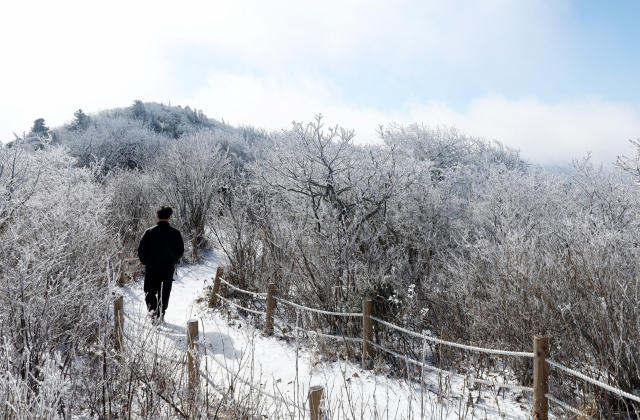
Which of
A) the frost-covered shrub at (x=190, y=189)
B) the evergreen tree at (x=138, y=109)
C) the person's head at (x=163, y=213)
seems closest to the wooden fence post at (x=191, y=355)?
the person's head at (x=163, y=213)

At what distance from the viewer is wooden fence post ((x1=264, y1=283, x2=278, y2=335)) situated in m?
5.73

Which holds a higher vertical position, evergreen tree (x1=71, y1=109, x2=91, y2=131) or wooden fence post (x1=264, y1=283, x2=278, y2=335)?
evergreen tree (x1=71, y1=109, x2=91, y2=131)

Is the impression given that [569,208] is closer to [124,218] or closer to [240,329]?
[240,329]

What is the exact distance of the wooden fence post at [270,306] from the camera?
225 inches

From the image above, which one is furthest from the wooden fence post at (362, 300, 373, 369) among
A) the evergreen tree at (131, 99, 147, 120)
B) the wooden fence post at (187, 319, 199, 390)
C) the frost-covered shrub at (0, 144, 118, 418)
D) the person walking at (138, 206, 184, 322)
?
the evergreen tree at (131, 99, 147, 120)

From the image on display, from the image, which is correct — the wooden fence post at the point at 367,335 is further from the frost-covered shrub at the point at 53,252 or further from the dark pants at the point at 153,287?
the dark pants at the point at 153,287

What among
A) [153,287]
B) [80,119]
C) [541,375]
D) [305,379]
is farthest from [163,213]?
[80,119]

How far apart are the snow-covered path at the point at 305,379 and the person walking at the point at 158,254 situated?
19.5 inches

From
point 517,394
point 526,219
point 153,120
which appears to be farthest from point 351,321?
point 153,120

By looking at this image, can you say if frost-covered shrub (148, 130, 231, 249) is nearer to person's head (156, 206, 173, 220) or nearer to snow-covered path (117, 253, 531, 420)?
snow-covered path (117, 253, 531, 420)

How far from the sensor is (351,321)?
5004 millimetres

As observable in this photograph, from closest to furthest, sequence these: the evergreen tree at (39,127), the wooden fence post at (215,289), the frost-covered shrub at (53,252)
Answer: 1. the frost-covered shrub at (53,252)
2. the wooden fence post at (215,289)
3. the evergreen tree at (39,127)

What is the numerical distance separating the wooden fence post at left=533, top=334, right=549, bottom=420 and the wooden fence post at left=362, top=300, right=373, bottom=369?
1.75 m

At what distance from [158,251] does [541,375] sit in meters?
4.75
